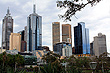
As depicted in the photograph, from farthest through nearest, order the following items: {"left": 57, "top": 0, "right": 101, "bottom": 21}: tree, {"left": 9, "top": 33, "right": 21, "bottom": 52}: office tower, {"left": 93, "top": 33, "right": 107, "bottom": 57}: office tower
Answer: {"left": 9, "top": 33, "right": 21, "bottom": 52}: office tower < {"left": 93, "top": 33, "right": 107, "bottom": 57}: office tower < {"left": 57, "top": 0, "right": 101, "bottom": 21}: tree

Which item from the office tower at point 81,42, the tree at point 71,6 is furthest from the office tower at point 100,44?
the tree at point 71,6

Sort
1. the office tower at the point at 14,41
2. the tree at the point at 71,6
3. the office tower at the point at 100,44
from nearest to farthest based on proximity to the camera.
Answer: the tree at the point at 71,6
the office tower at the point at 100,44
the office tower at the point at 14,41

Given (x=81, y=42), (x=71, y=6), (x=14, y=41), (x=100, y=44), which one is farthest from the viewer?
(x=81, y=42)

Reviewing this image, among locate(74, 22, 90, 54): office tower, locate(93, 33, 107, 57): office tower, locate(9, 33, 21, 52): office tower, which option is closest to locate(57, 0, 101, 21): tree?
locate(93, 33, 107, 57): office tower

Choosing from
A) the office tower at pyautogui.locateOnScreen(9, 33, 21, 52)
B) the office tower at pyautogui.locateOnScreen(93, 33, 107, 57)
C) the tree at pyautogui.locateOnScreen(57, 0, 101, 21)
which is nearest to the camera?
the tree at pyautogui.locateOnScreen(57, 0, 101, 21)

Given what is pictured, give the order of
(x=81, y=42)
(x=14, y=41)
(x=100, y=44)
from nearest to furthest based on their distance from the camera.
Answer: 1. (x=100, y=44)
2. (x=14, y=41)
3. (x=81, y=42)

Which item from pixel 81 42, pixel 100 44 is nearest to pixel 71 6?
pixel 100 44

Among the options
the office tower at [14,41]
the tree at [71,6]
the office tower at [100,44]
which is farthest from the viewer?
the office tower at [14,41]

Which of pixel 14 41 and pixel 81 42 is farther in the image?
pixel 81 42

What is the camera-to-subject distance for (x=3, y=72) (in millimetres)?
5512

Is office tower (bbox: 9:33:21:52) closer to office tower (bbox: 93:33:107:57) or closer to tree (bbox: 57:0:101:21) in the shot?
office tower (bbox: 93:33:107:57)

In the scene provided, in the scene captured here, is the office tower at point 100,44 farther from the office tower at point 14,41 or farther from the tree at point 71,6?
the tree at point 71,6

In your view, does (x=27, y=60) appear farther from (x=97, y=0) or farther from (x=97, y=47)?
(x=97, y=47)

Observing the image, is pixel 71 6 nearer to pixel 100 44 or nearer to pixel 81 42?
pixel 100 44
